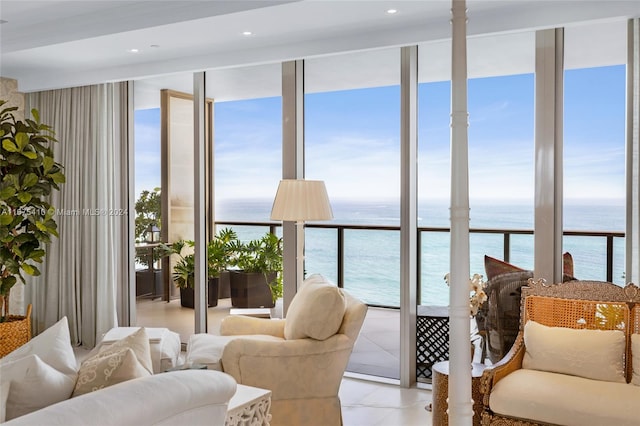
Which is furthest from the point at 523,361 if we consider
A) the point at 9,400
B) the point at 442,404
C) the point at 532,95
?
the point at 9,400

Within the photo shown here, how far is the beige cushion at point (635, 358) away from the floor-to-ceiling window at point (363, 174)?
166cm

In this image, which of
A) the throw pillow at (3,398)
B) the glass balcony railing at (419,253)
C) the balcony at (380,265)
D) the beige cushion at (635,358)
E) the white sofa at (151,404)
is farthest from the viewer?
the balcony at (380,265)

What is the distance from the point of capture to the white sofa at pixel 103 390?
157 cm

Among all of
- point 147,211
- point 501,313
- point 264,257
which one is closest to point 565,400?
point 501,313

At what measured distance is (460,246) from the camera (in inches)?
61.3

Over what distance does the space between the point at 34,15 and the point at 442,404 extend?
3.93m

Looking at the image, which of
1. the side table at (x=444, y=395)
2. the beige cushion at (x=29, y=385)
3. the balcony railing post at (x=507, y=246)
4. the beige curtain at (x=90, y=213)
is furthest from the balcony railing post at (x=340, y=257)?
the beige cushion at (x=29, y=385)

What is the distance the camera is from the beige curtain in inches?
216

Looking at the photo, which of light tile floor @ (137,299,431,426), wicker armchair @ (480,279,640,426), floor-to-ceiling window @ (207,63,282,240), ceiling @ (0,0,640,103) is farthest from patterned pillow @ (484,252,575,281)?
floor-to-ceiling window @ (207,63,282,240)

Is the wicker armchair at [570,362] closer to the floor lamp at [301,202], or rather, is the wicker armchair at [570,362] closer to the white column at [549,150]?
the white column at [549,150]

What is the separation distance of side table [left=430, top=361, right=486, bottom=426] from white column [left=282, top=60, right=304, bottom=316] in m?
1.63

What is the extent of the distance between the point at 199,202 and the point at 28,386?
134 inches

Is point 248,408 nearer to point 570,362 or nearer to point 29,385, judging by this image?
point 29,385

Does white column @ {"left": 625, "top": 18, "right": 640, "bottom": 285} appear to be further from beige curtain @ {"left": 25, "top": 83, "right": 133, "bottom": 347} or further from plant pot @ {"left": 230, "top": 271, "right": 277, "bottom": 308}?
beige curtain @ {"left": 25, "top": 83, "right": 133, "bottom": 347}
